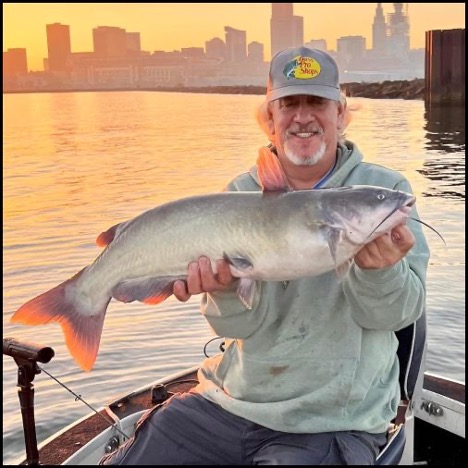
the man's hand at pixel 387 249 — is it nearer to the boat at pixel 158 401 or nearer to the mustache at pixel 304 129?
the boat at pixel 158 401

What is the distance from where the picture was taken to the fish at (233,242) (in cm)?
289

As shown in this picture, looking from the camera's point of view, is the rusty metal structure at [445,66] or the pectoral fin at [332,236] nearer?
the pectoral fin at [332,236]

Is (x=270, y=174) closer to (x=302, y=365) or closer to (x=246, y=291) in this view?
(x=246, y=291)

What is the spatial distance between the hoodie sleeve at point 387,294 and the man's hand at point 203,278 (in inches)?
21.6

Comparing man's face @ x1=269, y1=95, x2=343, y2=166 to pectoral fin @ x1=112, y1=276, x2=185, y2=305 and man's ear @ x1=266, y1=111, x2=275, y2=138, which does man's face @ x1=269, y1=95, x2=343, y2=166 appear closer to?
man's ear @ x1=266, y1=111, x2=275, y2=138

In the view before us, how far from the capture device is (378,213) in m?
2.82

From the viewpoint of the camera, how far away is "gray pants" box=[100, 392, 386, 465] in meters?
3.14

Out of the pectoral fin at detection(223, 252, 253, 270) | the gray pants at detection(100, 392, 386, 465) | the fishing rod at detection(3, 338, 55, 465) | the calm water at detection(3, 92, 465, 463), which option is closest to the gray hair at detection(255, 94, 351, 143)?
the calm water at detection(3, 92, 465, 463)

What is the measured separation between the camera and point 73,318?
3293mm

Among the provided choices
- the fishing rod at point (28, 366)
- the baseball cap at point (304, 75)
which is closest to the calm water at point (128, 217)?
the baseball cap at point (304, 75)

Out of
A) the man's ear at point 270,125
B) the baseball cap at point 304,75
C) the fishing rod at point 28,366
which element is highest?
the baseball cap at point 304,75

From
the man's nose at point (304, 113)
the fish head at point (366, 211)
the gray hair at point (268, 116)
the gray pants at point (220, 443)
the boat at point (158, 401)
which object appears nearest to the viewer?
the fish head at point (366, 211)

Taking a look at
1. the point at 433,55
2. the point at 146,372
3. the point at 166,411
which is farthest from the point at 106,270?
the point at 433,55

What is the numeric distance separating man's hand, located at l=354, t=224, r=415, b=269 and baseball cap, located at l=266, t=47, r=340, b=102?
1.05 m
